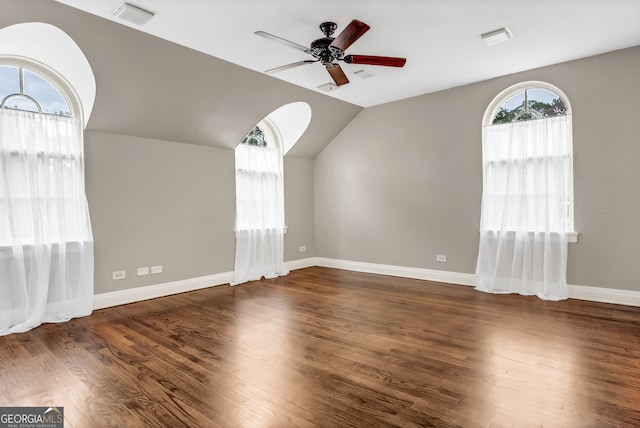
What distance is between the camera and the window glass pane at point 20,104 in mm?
3962

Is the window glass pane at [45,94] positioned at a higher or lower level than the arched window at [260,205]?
higher

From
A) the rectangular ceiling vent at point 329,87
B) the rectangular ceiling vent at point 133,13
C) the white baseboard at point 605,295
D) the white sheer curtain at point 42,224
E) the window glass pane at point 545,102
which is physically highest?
the rectangular ceiling vent at point 329,87

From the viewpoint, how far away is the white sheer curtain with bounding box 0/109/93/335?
382 cm

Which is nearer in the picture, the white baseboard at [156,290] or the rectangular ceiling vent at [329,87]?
the white baseboard at [156,290]

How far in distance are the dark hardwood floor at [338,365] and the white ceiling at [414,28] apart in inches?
117

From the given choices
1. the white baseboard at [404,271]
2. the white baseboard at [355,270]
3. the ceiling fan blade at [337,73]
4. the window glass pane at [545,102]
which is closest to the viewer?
the ceiling fan blade at [337,73]

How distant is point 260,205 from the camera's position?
6277mm

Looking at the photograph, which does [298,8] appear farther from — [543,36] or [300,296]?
[300,296]

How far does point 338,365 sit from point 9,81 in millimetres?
4559

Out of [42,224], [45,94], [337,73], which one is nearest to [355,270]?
[337,73]

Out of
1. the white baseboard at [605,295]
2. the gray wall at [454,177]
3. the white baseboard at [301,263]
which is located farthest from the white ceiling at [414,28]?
the white baseboard at [301,263]

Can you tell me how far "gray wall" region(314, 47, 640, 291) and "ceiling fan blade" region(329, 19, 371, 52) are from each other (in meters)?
2.91

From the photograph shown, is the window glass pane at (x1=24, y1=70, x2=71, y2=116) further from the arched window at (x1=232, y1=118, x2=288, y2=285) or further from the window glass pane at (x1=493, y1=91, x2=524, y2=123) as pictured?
the window glass pane at (x1=493, y1=91, x2=524, y2=123)

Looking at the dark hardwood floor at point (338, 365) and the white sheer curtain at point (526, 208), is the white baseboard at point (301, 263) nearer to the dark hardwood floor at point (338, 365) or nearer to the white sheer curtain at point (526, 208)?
the dark hardwood floor at point (338, 365)
